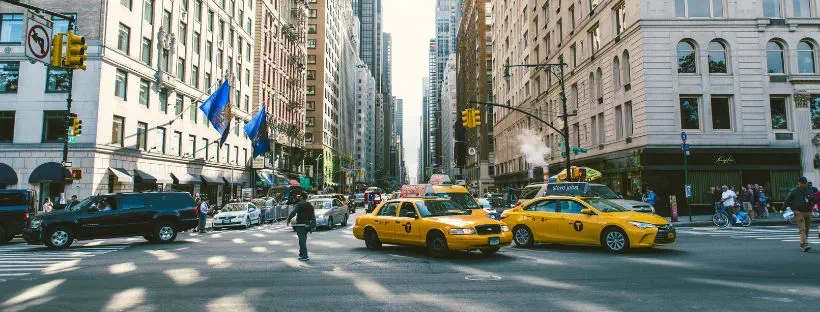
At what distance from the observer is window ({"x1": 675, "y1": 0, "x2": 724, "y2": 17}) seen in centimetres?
2911

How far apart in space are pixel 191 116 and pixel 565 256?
3612cm

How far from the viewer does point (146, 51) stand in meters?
33.5

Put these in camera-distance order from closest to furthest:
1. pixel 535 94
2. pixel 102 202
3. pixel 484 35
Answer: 1. pixel 102 202
2. pixel 535 94
3. pixel 484 35

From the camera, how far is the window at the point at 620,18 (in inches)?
1232

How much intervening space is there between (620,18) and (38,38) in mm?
30805

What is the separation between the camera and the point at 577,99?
40312mm

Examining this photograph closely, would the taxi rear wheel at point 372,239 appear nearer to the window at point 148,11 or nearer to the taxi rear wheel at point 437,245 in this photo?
the taxi rear wheel at point 437,245

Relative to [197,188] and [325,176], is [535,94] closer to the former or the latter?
[197,188]

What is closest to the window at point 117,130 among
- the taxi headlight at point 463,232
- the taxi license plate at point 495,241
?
the taxi headlight at point 463,232

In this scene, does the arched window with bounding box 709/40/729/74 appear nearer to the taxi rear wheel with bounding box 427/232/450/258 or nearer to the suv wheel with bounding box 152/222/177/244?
the taxi rear wheel with bounding box 427/232/450/258

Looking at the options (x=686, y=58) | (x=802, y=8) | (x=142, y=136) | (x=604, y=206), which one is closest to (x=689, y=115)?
(x=686, y=58)

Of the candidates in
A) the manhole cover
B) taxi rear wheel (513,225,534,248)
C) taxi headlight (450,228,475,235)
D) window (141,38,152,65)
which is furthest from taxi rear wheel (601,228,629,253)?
window (141,38,152,65)

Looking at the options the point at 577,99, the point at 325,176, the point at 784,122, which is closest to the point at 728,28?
the point at 784,122

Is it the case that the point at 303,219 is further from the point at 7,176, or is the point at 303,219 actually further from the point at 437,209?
the point at 7,176
